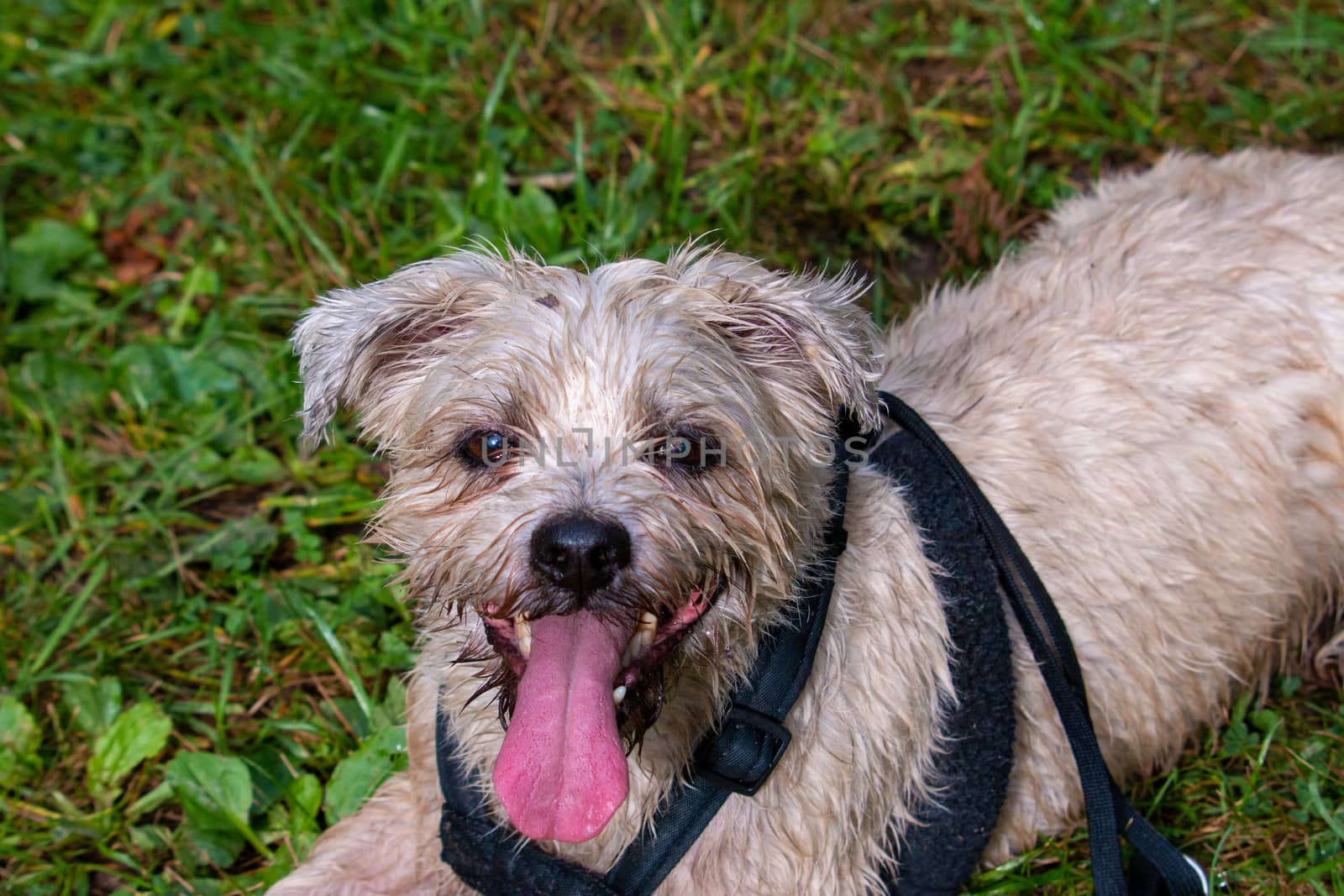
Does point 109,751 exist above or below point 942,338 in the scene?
below

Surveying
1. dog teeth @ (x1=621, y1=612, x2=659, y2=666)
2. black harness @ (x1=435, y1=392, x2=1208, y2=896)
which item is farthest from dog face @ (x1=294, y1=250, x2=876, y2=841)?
black harness @ (x1=435, y1=392, x2=1208, y2=896)

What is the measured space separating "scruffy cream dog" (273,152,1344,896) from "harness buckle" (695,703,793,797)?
0.21 feet

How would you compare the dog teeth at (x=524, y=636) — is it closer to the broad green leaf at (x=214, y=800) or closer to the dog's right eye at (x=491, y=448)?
the dog's right eye at (x=491, y=448)

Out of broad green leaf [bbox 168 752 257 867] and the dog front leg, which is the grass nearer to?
broad green leaf [bbox 168 752 257 867]

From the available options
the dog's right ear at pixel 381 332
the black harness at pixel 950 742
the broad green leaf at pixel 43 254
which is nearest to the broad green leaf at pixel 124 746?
the black harness at pixel 950 742

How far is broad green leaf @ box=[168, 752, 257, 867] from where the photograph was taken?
3.54 meters

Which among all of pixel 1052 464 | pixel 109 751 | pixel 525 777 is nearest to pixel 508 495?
pixel 525 777

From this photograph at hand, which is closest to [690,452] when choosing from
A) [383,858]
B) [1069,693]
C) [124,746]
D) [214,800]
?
[1069,693]

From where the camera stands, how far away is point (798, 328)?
2799 millimetres

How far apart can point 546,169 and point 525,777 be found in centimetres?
340

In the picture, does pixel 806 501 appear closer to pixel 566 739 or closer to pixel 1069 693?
pixel 566 739

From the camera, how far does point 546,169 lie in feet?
17.5

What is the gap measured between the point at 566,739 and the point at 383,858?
3.63ft

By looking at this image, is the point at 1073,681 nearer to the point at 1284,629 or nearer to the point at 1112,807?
the point at 1112,807
